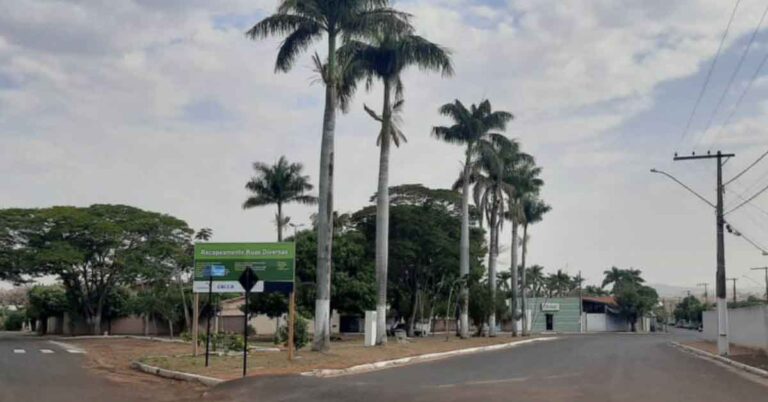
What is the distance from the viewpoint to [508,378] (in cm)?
2083

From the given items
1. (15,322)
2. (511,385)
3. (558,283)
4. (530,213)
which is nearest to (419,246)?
(530,213)

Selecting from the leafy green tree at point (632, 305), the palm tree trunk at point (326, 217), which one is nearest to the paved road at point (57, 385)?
the palm tree trunk at point (326, 217)

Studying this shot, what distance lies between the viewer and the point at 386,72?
3681 centimetres

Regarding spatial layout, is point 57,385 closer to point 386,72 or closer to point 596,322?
point 386,72

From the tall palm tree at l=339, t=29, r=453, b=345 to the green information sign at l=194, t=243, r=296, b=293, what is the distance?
1033cm

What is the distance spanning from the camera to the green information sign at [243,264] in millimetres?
26609

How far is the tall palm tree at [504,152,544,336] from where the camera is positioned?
6062 centimetres

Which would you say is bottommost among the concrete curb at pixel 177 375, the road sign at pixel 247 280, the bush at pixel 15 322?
the bush at pixel 15 322

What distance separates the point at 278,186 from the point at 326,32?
102 ft

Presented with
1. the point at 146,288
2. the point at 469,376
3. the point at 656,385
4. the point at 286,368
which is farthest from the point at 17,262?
the point at 656,385

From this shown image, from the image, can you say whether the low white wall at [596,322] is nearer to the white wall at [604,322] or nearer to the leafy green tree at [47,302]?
the white wall at [604,322]

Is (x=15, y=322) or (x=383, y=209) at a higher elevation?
(x=383, y=209)

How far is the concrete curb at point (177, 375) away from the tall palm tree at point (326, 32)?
24.0 feet

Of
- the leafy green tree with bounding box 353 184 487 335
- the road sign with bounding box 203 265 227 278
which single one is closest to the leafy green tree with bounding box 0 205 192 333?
the leafy green tree with bounding box 353 184 487 335
